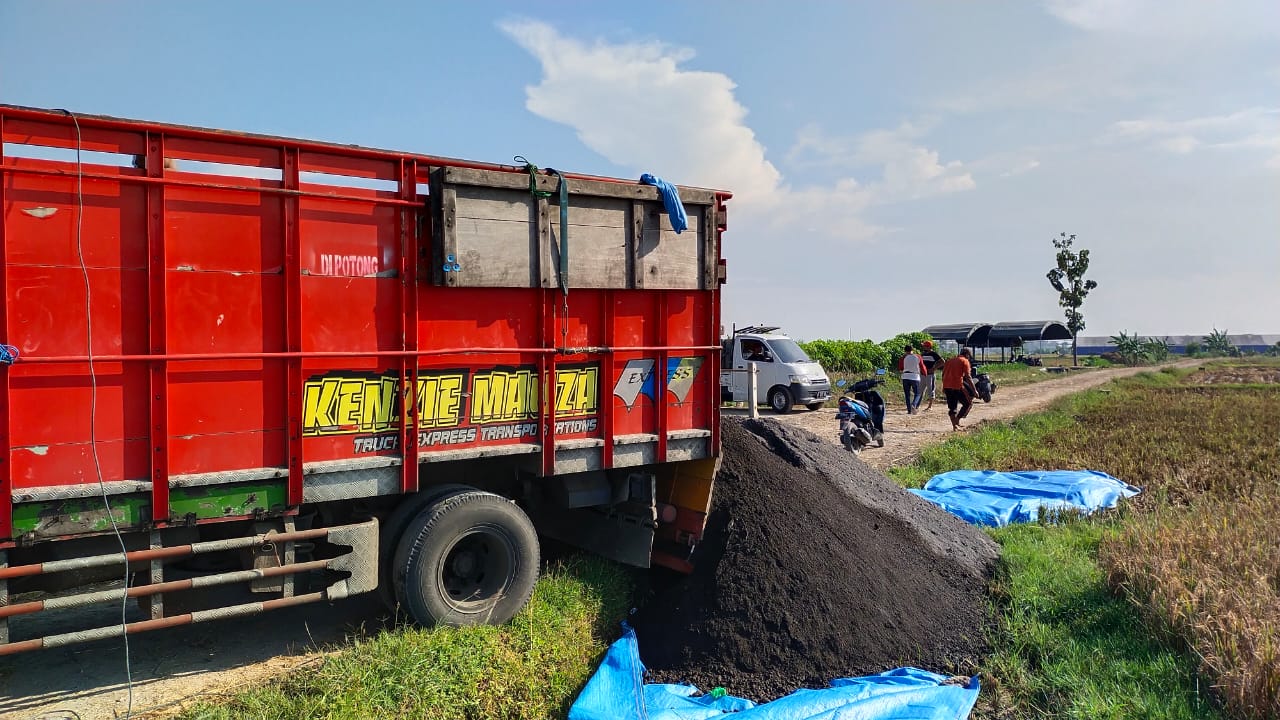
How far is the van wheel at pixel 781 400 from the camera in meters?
19.4

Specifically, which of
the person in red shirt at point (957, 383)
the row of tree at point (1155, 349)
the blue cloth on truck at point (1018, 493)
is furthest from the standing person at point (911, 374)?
the row of tree at point (1155, 349)

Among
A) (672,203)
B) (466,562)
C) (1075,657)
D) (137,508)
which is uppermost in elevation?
(672,203)

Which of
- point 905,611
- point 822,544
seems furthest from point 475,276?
point 905,611

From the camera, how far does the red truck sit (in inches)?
159

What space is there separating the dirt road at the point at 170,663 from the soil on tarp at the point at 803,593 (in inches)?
87.3

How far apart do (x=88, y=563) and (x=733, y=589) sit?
3.95 m

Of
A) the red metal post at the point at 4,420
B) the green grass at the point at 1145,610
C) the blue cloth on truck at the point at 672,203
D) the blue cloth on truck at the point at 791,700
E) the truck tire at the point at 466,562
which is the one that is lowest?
the blue cloth on truck at the point at 791,700

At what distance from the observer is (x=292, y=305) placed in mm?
4598

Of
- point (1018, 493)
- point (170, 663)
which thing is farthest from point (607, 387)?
point (1018, 493)

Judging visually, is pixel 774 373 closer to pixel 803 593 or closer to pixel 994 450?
pixel 994 450

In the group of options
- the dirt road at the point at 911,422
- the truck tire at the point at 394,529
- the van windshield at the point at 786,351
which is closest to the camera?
the truck tire at the point at 394,529

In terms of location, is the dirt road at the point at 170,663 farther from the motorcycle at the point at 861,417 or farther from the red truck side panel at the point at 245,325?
the motorcycle at the point at 861,417

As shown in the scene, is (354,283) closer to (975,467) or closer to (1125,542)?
(1125,542)

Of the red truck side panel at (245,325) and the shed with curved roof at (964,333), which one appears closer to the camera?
the red truck side panel at (245,325)
